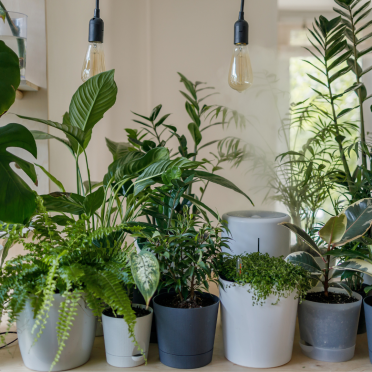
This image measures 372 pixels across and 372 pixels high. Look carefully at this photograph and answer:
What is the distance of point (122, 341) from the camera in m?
0.86

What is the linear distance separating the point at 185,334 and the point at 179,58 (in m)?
1.60

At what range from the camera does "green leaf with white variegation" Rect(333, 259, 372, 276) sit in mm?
915

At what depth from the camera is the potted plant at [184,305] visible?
862 mm

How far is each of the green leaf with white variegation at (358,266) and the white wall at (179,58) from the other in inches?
37.3

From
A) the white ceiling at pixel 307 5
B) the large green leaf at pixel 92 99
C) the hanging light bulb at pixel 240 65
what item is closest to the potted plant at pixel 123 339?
the large green leaf at pixel 92 99

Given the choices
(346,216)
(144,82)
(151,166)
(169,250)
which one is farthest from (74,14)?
(346,216)

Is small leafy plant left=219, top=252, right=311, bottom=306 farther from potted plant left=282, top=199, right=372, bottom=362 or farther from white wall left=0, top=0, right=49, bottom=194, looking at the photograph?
white wall left=0, top=0, right=49, bottom=194

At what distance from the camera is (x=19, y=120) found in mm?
1340

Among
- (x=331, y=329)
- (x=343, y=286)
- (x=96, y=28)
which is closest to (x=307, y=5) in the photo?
(x=96, y=28)

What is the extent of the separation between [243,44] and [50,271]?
80 cm

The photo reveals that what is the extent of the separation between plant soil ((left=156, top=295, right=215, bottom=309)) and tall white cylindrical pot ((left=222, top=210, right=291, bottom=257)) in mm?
168

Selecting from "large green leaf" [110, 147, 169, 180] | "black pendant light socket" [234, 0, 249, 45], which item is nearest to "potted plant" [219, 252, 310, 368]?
"large green leaf" [110, 147, 169, 180]

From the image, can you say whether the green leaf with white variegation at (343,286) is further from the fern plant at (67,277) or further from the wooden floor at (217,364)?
the fern plant at (67,277)

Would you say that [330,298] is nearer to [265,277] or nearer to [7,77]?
[265,277]
